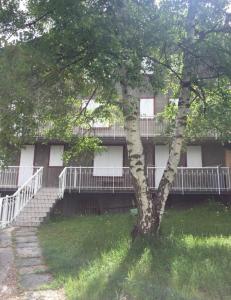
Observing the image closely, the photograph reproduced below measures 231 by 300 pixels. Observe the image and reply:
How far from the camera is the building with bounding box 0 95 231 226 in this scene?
52.0 ft

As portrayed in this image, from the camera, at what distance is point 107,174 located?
58.7ft

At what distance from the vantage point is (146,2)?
7242 mm

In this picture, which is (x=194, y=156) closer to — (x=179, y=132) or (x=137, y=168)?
(x=179, y=132)

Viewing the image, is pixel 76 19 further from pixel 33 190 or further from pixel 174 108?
pixel 33 190

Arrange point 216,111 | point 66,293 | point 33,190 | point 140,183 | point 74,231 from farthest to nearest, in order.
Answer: point 33,190 < point 74,231 < point 216,111 < point 140,183 < point 66,293

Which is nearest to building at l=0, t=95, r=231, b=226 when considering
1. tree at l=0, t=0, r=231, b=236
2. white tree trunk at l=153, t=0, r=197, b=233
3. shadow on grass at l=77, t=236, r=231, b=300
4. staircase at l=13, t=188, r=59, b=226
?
staircase at l=13, t=188, r=59, b=226

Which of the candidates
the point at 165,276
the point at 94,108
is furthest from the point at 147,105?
the point at 165,276

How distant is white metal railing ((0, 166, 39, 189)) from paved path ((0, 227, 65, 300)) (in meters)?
6.51

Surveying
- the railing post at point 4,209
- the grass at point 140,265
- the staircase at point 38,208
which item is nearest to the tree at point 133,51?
the grass at point 140,265

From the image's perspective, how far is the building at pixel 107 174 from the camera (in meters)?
15.8

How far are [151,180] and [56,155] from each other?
536 centimetres

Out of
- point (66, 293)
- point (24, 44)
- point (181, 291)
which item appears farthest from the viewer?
point (24, 44)

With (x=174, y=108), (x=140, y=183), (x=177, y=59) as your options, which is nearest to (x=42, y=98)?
(x=140, y=183)

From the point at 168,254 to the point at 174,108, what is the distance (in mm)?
6353
